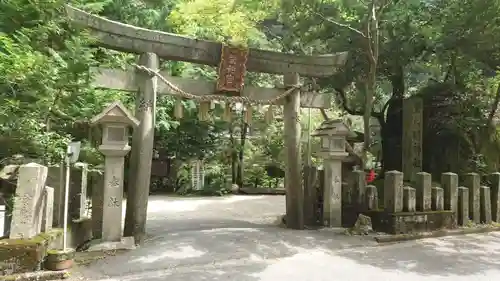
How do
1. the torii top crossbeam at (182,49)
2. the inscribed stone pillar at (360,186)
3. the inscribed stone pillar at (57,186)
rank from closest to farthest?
the inscribed stone pillar at (57,186), the torii top crossbeam at (182,49), the inscribed stone pillar at (360,186)

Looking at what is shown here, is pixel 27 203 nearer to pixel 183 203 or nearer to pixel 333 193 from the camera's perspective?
pixel 333 193

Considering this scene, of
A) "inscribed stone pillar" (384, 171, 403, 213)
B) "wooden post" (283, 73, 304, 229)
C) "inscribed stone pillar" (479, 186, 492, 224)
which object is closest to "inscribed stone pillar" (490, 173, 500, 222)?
"inscribed stone pillar" (479, 186, 492, 224)

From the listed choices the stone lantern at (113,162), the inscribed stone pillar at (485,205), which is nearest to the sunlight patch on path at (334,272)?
the stone lantern at (113,162)

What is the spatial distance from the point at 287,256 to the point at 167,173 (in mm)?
14592

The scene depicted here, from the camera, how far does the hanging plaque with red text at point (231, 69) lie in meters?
8.65

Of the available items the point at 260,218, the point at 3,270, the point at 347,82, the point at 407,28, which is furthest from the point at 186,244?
the point at 407,28

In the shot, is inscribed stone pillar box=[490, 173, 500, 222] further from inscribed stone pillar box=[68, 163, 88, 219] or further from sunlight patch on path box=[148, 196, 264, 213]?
inscribed stone pillar box=[68, 163, 88, 219]

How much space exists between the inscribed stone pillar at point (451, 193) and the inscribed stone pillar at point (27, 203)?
8.76 meters

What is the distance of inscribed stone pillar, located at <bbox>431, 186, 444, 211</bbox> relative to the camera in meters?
9.30

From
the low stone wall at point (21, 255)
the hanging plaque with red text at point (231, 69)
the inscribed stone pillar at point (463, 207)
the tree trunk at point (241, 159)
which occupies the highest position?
the hanging plaque with red text at point (231, 69)

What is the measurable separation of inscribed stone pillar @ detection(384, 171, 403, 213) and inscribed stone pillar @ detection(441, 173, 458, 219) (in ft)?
5.24

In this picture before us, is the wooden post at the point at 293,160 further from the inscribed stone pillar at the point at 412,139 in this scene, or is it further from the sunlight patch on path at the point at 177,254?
the inscribed stone pillar at the point at 412,139

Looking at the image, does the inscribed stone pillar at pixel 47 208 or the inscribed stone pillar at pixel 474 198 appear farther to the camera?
the inscribed stone pillar at pixel 474 198

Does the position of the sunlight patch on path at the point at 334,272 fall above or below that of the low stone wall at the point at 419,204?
below
